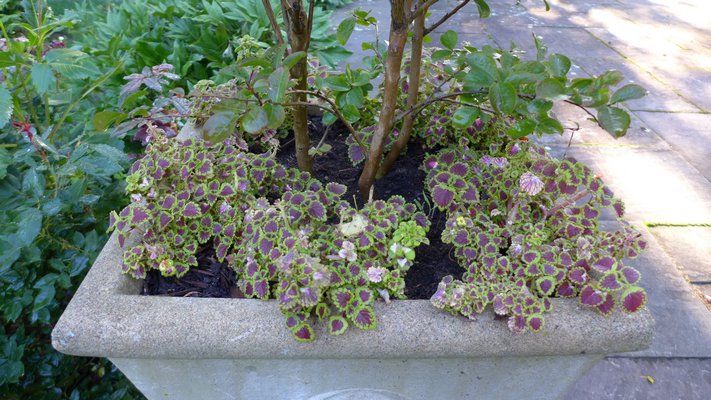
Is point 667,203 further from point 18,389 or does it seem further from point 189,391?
point 18,389

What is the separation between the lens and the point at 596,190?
4.33ft

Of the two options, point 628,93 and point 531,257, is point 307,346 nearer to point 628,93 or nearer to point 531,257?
point 531,257

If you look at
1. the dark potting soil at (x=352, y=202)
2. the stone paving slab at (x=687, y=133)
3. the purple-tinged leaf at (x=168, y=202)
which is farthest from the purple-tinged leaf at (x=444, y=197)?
the stone paving slab at (x=687, y=133)

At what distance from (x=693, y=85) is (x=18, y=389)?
435 cm

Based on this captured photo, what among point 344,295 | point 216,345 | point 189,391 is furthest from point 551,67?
point 189,391

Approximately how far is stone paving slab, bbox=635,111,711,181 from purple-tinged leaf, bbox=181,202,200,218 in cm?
267

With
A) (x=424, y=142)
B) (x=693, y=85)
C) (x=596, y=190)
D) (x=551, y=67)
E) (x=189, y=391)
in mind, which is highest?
(x=551, y=67)

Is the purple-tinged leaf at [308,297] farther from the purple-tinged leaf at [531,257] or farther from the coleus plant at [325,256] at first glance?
the purple-tinged leaf at [531,257]

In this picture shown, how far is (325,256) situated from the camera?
3.76 feet

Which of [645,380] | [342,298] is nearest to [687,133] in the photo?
[645,380]

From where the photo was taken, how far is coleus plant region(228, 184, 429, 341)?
3.25ft

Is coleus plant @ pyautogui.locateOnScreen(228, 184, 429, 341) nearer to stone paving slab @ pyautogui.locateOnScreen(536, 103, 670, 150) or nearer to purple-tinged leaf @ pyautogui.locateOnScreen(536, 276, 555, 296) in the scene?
purple-tinged leaf @ pyautogui.locateOnScreen(536, 276, 555, 296)

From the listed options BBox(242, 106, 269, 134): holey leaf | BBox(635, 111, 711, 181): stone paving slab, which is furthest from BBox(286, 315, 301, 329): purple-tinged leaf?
BBox(635, 111, 711, 181): stone paving slab

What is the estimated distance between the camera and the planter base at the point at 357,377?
3.44ft
